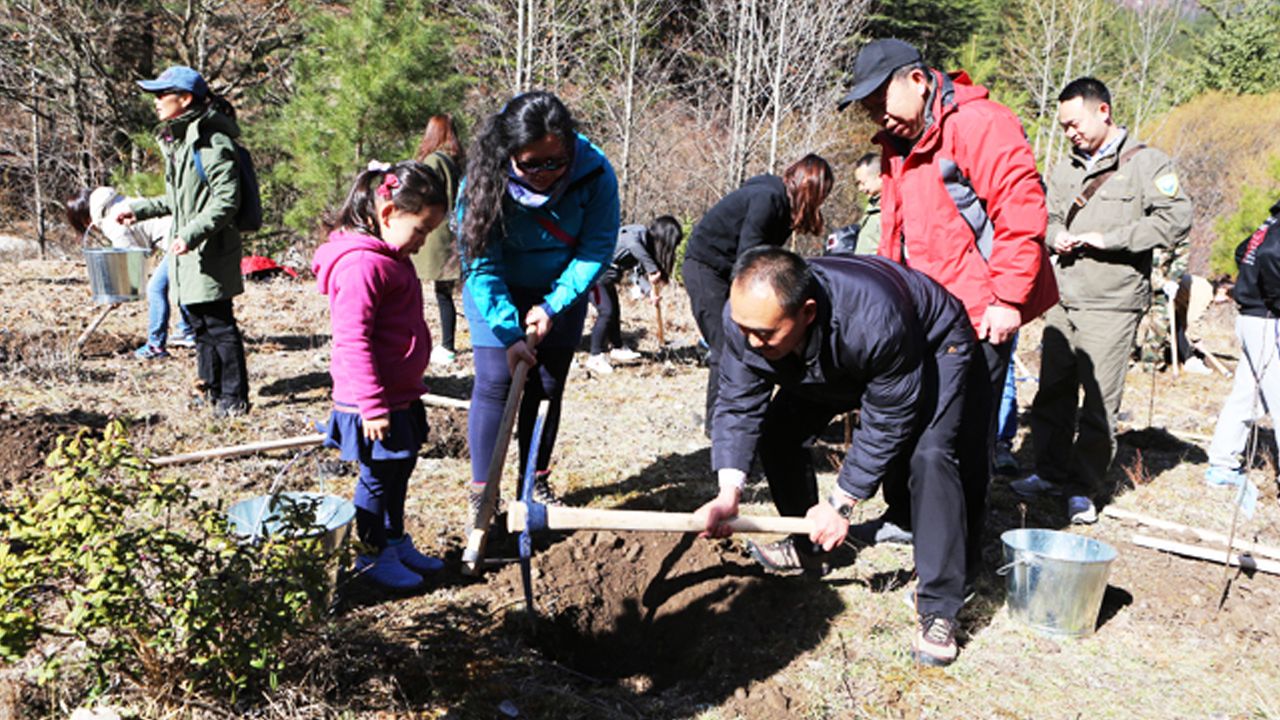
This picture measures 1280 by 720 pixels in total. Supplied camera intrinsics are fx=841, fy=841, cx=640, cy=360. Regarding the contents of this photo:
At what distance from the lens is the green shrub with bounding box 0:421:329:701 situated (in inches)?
75.2

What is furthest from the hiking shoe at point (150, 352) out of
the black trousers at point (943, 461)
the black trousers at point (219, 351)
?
the black trousers at point (943, 461)

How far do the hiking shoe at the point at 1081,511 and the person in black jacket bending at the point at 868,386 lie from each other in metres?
1.51

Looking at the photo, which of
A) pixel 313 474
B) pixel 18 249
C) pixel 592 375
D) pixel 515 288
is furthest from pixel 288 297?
pixel 18 249

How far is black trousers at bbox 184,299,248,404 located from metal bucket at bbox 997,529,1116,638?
14.6 ft

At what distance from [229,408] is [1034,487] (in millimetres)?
4896

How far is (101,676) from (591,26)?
13241 mm

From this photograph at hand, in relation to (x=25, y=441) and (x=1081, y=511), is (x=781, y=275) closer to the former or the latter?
(x=1081, y=511)

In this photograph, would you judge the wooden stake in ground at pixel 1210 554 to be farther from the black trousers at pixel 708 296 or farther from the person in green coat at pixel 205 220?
the person in green coat at pixel 205 220

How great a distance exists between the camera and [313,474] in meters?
4.55

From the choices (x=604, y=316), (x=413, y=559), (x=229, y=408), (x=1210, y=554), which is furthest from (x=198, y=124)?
(x=1210, y=554)

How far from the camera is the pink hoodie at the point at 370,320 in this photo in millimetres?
3027

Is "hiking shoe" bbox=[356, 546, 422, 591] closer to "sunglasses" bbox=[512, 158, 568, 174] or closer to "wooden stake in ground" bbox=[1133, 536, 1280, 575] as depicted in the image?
"sunglasses" bbox=[512, 158, 568, 174]

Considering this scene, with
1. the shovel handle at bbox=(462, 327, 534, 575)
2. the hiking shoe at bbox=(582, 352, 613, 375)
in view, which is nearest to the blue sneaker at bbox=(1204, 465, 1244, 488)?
the shovel handle at bbox=(462, 327, 534, 575)

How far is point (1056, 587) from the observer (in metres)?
3.21
